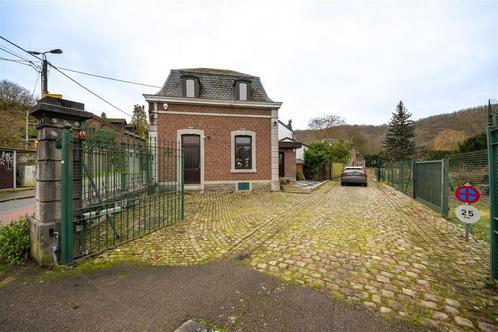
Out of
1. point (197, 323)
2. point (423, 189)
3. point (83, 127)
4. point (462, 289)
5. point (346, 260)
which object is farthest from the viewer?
point (423, 189)

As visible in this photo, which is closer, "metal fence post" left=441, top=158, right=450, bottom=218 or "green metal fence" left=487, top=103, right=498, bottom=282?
"green metal fence" left=487, top=103, right=498, bottom=282

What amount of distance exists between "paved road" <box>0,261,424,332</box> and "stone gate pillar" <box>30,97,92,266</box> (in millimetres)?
466

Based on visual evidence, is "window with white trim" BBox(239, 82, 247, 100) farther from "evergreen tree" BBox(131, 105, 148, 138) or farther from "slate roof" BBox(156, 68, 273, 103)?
"evergreen tree" BBox(131, 105, 148, 138)

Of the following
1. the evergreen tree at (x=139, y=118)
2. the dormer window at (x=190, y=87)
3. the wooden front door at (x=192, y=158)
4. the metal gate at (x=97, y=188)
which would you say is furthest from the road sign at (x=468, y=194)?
the evergreen tree at (x=139, y=118)

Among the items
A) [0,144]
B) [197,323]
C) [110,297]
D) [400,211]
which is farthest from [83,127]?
[0,144]

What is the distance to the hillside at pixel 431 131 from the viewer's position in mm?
26188

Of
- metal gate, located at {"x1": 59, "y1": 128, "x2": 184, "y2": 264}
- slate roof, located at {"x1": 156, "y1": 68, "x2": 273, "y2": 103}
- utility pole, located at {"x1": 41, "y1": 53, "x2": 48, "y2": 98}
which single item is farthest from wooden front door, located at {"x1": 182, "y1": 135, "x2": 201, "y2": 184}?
utility pole, located at {"x1": 41, "y1": 53, "x2": 48, "y2": 98}

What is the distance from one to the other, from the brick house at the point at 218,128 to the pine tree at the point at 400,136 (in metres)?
29.6

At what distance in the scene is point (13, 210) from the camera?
25.1ft

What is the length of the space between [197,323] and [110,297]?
3.93 ft

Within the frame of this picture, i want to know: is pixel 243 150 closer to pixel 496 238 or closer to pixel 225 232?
pixel 225 232

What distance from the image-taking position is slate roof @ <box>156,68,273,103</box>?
36.6 feet

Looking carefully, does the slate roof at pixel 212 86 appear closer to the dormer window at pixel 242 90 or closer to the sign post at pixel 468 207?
the dormer window at pixel 242 90

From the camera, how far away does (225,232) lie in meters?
4.82
